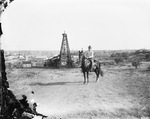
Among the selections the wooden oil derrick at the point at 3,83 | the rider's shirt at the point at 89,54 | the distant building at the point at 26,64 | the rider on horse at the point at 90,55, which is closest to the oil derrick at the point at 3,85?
the wooden oil derrick at the point at 3,83

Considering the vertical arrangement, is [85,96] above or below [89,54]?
below

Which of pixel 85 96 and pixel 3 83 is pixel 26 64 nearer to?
pixel 85 96

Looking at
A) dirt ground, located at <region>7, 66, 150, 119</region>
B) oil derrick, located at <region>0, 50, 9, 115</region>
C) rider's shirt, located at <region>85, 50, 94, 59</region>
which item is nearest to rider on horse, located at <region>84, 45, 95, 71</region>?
rider's shirt, located at <region>85, 50, 94, 59</region>

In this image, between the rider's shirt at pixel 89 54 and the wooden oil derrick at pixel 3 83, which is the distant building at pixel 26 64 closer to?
the rider's shirt at pixel 89 54

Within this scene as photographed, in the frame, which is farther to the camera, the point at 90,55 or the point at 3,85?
the point at 90,55

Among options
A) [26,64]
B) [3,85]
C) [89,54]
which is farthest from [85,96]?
[26,64]

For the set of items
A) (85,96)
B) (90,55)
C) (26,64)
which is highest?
(90,55)

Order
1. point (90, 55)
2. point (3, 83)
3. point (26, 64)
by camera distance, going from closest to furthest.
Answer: point (3, 83)
point (90, 55)
point (26, 64)

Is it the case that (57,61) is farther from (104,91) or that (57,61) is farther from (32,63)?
(104,91)

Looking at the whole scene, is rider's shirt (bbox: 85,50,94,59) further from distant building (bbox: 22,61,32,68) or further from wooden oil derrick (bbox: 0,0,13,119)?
wooden oil derrick (bbox: 0,0,13,119)
